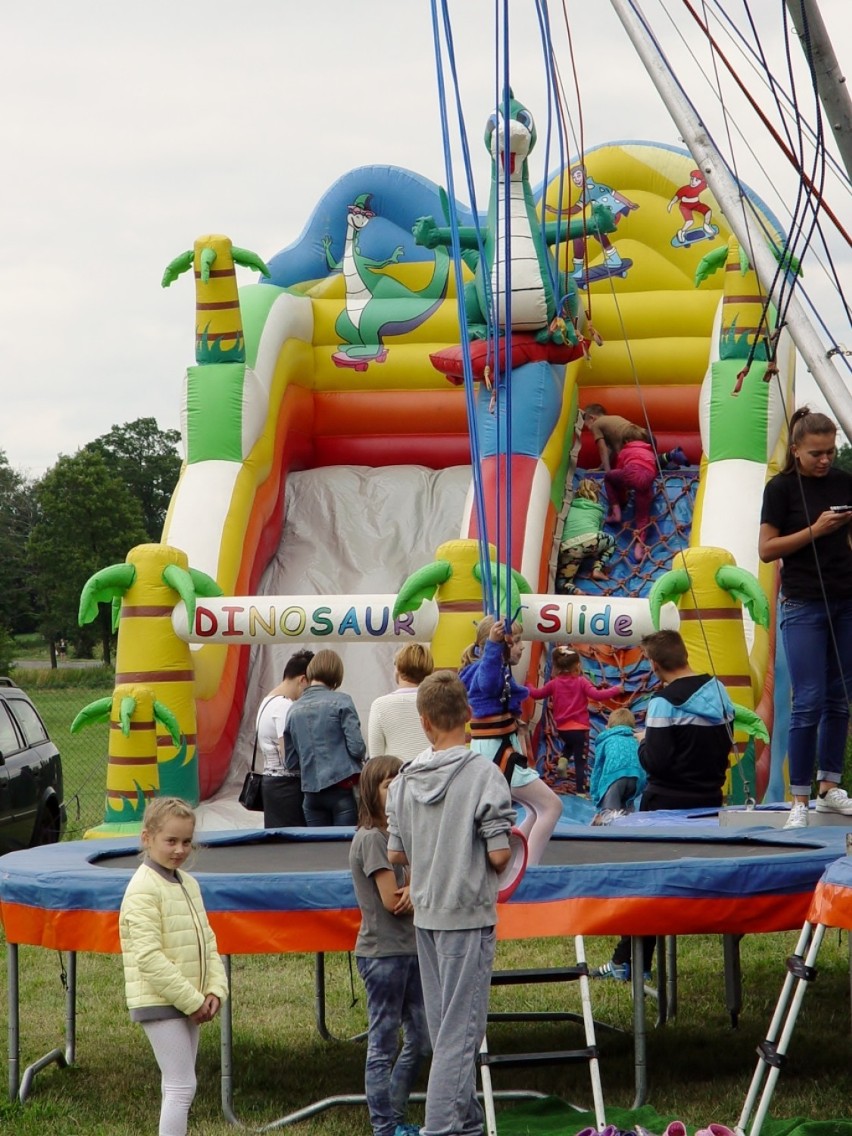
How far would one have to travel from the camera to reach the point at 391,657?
420 inches

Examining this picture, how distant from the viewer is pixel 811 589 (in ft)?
16.7

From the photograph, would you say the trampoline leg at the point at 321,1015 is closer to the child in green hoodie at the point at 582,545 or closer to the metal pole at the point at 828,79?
the metal pole at the point at 828,79

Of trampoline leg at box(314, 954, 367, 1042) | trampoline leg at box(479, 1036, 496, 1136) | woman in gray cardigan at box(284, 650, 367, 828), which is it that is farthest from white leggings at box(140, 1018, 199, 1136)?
woman in gray cardigan at box(284, 650, 367, 828)

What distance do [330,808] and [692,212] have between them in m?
6.67

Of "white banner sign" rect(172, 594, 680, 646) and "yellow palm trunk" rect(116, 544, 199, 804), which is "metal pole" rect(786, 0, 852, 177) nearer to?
"white banner sign" rect(172, 594, 680, 646)

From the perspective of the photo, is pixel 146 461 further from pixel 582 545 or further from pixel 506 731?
pixel 506 731


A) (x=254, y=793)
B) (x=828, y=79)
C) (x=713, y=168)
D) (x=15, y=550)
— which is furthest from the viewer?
(x=15, y=550)

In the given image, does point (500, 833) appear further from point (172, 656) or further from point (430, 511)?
point (430, 511)

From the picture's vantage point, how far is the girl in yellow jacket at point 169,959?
152 inches

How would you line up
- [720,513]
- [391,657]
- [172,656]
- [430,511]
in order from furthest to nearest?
[430,511], [391,657], [720,513], [172,656]

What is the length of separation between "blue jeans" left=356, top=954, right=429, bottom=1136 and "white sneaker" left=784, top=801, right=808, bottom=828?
158 centimetres

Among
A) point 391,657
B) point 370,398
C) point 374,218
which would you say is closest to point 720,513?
point 391,657

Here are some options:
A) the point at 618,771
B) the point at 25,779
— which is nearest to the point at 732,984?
the point at 618,771

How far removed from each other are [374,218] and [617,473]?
321 cm
